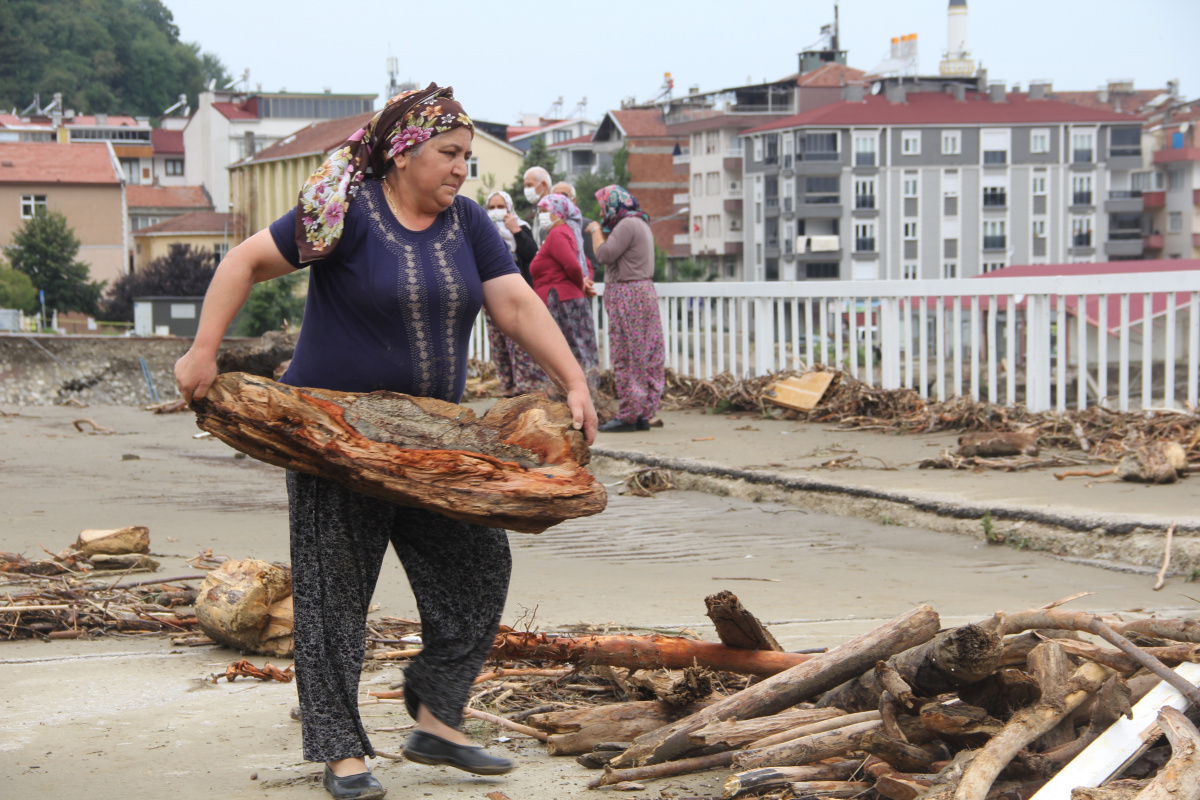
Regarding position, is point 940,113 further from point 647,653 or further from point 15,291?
point 647,653

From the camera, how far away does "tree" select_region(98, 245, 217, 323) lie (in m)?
61.8

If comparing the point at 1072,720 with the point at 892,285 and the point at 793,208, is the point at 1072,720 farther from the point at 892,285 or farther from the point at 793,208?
the point at 793,208

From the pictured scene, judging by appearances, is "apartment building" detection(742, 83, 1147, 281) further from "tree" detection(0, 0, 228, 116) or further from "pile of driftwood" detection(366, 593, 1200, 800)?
"tree" detection(0, 0, 228, 116)

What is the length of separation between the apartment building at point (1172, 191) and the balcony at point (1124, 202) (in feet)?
5.50

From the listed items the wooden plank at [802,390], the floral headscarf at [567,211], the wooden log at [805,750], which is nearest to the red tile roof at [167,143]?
the floral headscarf at [567,211]

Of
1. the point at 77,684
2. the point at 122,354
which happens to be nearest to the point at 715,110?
the point at 122,354

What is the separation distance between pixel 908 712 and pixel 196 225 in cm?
8749

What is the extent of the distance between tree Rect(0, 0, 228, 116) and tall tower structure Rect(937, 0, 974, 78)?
8906cm

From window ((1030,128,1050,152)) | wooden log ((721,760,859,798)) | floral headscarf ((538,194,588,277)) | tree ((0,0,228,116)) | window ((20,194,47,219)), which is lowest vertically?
wooden log ((721,760,859,798))

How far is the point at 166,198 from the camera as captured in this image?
9581 cm

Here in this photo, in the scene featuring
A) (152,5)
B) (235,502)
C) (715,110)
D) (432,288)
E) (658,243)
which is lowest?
(235,502)

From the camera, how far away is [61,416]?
14281 millimetres

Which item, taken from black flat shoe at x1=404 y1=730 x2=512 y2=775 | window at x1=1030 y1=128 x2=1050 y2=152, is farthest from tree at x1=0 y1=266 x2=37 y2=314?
black flat shoe at x1=404 y1=730 x2=512 y2=775

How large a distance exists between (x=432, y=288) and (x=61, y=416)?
12766mm
